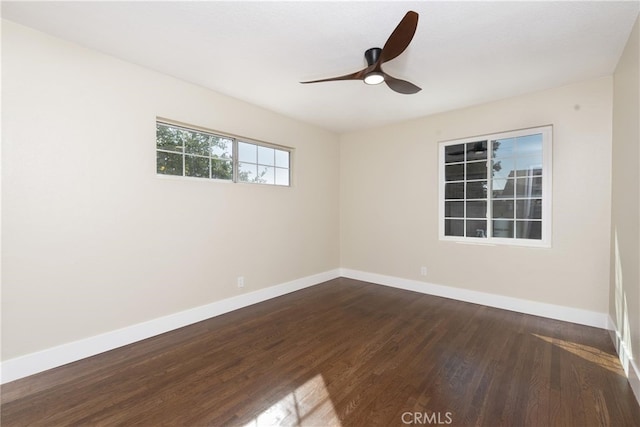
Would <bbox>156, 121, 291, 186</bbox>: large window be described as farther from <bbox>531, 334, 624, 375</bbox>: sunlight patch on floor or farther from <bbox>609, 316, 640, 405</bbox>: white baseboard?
<bbox>609, 316, 640, 405</bbox>: white baseboard

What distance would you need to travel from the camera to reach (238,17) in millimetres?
2053

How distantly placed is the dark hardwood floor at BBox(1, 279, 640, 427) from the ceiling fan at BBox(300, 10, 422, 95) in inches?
94.3

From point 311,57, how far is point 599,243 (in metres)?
3.58

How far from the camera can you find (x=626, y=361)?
7.16 ft

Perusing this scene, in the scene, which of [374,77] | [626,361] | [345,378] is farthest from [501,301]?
[374,77]

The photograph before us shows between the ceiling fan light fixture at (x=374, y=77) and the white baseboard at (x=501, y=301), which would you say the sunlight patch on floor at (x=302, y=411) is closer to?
the ceiling fan light fixture at (x=374, y=77)

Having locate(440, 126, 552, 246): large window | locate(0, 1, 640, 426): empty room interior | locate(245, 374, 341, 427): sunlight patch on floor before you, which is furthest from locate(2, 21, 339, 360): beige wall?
locate(440, 126, 552, 246): large window

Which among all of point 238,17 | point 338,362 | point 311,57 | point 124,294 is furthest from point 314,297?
point 238,17

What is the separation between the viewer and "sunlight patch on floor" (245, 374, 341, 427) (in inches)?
66.3

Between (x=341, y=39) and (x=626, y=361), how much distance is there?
135 inches

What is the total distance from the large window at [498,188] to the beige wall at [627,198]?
2.01 feet

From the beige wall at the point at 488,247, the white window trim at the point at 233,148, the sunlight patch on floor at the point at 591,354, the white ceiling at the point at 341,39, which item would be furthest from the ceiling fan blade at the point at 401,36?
the sunlight patch on floor at the point at 591,354

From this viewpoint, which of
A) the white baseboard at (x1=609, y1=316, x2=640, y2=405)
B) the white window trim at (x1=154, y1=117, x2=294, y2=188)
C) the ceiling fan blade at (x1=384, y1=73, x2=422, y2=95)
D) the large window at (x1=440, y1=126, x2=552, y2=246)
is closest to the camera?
the white baseboard at (x1=609, y1=316, x2=640, y2=405)

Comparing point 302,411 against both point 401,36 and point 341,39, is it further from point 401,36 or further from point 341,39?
point 341,39
